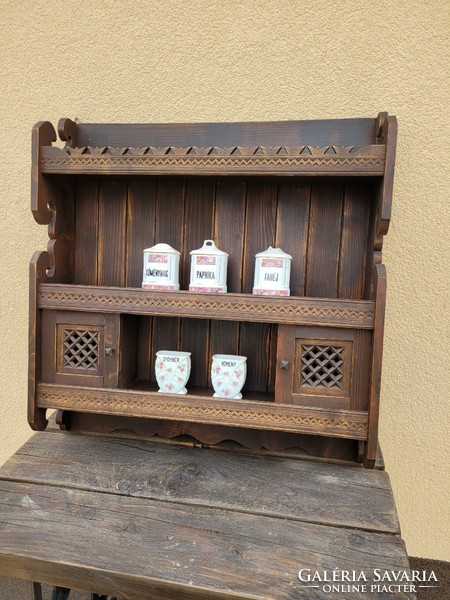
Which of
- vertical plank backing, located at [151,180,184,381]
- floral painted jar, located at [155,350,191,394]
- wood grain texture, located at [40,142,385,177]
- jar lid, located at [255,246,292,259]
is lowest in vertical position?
floral painted jar, located at [155,350,191,394]

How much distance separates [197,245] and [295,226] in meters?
0.23

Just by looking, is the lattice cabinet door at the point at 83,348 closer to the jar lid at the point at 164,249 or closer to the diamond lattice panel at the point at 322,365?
the jar lid at the point at 164,249

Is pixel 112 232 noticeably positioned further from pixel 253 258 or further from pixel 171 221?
pixel 253 258

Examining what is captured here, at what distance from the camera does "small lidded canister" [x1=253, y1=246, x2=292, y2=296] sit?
807mm

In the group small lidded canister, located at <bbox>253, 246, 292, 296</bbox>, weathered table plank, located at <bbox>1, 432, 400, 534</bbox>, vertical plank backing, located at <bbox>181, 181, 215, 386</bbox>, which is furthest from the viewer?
vertical plank backing, located at <bbox>181, 181, 215, 386</bbox>

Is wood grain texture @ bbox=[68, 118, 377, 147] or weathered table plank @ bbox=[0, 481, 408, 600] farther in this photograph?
wood grain texture @ bbox=[68, 118, 377, 147]

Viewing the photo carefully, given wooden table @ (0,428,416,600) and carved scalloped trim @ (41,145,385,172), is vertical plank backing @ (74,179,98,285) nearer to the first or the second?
carved scalloped trim @ (41,145,385,172)

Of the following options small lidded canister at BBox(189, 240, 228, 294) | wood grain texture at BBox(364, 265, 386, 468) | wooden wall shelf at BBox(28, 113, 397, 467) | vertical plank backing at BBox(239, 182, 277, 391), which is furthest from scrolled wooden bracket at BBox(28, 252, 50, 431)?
wood grain texture at BBox(364, 265, 386, 468)

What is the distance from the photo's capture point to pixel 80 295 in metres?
0.81

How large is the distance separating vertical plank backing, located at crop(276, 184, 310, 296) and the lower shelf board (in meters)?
0.27

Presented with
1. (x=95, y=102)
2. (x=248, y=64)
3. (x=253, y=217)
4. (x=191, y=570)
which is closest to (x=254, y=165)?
(x=253, y=217)

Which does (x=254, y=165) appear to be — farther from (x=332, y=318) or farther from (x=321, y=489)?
(x=321, y=489)

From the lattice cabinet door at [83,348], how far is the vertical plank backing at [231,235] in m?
0.23

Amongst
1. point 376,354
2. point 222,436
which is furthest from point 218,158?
point 222,436
